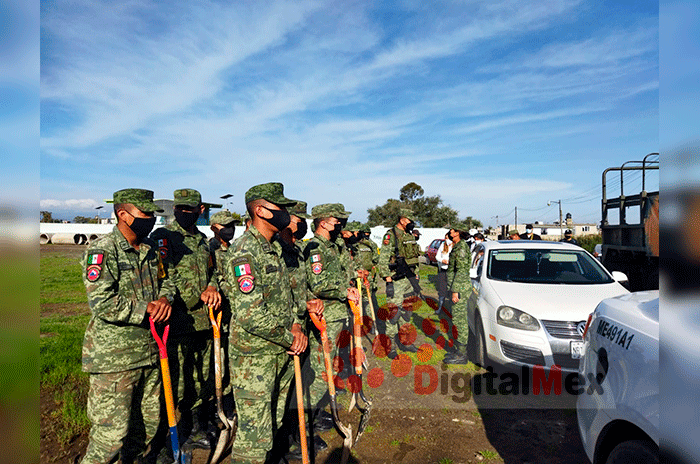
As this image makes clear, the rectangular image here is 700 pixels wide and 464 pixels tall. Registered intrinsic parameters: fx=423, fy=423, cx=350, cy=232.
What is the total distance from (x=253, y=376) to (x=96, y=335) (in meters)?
1.17

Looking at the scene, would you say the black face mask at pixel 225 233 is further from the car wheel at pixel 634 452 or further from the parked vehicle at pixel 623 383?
the car wheel at pixel 634 452

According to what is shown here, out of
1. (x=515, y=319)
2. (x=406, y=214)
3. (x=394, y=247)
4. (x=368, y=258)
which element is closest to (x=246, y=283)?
(x=515, y=319)

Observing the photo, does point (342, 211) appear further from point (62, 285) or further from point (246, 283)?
point (62, 285)

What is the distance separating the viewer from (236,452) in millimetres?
A: 2969

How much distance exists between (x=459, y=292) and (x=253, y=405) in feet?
13.8

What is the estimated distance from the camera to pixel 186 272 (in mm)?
4223

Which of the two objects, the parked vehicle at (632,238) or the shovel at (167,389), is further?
the parked vehicle at (632,238)

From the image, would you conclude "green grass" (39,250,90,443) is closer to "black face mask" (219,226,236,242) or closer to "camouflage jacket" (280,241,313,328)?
"camouflage jacket" (280,241,313,328)

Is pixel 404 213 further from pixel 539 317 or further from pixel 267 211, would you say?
pixel 267 211

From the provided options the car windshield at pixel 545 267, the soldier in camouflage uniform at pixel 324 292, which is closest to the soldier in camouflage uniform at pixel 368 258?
the car windshield at pixel 545 267

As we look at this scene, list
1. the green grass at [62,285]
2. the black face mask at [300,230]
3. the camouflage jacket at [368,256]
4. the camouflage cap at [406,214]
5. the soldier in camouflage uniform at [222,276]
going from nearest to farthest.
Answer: the black face mask at [300,230]
the soldier in camouflage uniform at [222,276]
the camouflage cap at [406,214]
the camouflage jacket at [368,256]
the green grass at [62,285]

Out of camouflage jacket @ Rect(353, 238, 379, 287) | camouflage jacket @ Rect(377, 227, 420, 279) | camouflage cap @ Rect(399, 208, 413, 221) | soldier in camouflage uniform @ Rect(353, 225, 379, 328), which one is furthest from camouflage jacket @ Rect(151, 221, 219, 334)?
camouflage jacket @ Rect(353, 238, 379, 287)

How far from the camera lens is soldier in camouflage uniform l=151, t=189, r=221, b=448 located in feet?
13.1

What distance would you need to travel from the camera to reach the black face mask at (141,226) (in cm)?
330
